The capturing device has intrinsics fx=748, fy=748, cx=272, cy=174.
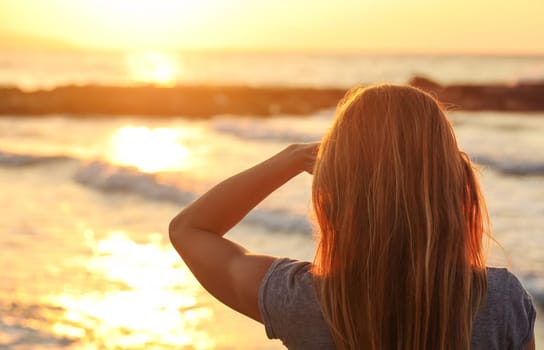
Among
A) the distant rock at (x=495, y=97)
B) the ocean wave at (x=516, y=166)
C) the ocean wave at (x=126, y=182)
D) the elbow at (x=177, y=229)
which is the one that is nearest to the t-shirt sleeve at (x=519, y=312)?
the elbow at (x=177, y=229)

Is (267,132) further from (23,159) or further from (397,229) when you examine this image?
(397,229)

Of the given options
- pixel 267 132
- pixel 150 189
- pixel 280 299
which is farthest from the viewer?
pixel 267 132

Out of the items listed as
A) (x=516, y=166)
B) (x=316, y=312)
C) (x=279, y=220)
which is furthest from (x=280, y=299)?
(x=516, y=166)

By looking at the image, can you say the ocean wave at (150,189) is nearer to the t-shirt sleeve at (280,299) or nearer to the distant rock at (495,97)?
the t-shirt sleeve at (280,299)

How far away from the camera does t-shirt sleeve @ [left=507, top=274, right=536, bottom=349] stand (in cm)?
151

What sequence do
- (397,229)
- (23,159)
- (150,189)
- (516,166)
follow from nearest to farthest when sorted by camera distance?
(397,229)
(150,189)
(516,166)
(23,159)

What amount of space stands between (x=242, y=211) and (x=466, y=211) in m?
0.50

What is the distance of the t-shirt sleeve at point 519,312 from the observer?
1508 mm

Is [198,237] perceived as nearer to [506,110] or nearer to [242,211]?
[242,211]

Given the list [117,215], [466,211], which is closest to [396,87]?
[466,211]

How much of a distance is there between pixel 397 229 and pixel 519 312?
318mm

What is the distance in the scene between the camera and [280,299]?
5.13 feet

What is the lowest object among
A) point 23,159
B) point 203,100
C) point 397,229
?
point 203,100

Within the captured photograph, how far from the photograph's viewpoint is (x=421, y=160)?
1.47 m
